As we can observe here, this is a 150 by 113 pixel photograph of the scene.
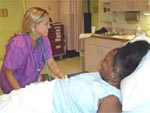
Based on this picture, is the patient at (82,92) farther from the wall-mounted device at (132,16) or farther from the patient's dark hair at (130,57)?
the wall-mounted device at (132,16)

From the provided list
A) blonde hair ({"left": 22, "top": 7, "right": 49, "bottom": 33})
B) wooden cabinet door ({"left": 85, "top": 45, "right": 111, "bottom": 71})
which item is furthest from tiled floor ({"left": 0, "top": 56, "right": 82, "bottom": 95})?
blonde hair ({"left": 22, "top": 7, "right": 49, "bottom": 33})

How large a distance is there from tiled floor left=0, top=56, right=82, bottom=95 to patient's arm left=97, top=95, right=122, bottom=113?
10.4 ft

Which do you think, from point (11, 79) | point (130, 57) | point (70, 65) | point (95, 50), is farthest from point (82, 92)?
point (70, 65)

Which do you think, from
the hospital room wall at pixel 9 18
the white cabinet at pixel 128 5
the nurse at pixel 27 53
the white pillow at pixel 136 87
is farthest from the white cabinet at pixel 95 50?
the white pillow at pixel 136 87

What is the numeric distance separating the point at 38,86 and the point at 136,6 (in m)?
2.78

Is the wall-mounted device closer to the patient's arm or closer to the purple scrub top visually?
the purple scrub top

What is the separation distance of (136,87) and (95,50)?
2922 millimetres

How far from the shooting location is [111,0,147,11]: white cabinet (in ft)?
12.2

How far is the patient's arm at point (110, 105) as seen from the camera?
1123 mm

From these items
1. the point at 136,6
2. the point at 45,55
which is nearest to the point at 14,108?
the point at 45,55

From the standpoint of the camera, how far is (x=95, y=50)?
404 cm

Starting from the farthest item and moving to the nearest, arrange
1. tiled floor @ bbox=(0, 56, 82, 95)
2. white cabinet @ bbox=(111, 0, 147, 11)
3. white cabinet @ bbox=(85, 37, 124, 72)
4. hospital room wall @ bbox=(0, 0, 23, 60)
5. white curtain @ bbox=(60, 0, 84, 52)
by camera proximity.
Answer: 1. white curtain @ bbox=(60, 0, 84, 52)
2. hospital room wall @ bbox=(0, 0, 23, 60)
3. tiled floor @ bbox=(0, 56, 82, 95)
4. white cabinet @ bbox=(85, 37, 124, 72)
5. white cabinet @ bbox=(111, 0, 147, 11)

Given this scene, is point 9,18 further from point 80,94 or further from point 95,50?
point 80,94

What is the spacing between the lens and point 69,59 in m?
5.45
